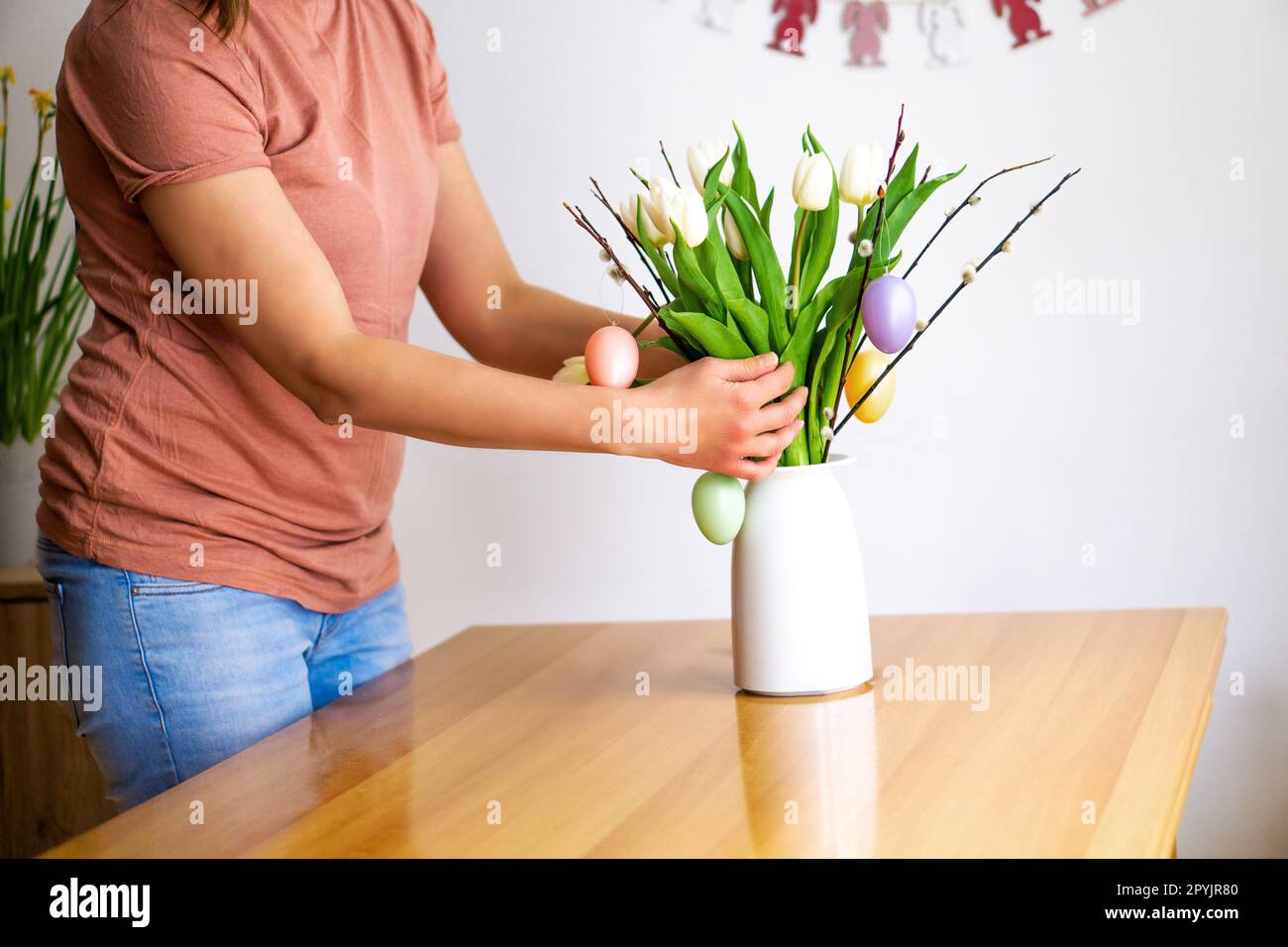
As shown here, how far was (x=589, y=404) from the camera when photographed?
40.1 inches

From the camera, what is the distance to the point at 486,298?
146 cm

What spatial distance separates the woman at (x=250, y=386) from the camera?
3.39 feet

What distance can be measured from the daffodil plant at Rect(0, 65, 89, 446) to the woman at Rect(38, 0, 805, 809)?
3.05 feet

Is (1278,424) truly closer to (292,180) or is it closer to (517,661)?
(517,661)

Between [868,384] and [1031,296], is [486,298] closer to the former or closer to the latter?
[868,384]

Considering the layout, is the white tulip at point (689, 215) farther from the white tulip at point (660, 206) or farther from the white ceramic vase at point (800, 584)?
the white ceramic vase at point (800, 584)

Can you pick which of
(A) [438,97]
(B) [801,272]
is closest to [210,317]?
(A) [438,97]

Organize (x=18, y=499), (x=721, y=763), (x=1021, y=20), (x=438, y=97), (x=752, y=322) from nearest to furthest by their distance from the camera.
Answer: (x=721, y=763)
(x=752, y=322)
(x=438, y=97)
(x=1021, y=20)
(x=18, y=499)

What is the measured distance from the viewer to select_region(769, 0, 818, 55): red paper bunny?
192 centimetres

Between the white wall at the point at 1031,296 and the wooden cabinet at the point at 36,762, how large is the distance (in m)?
0.82

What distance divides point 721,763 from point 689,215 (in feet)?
1.43

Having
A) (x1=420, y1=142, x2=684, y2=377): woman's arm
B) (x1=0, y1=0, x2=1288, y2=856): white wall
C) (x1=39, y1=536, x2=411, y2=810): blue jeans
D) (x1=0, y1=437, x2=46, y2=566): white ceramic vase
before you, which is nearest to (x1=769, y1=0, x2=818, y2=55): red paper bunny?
(x1=0, y1=0, x2=1288, y2=856): white wall

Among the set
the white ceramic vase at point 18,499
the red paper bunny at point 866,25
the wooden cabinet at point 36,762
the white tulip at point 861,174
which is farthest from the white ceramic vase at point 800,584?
the white ceramic vase at point 18,499
